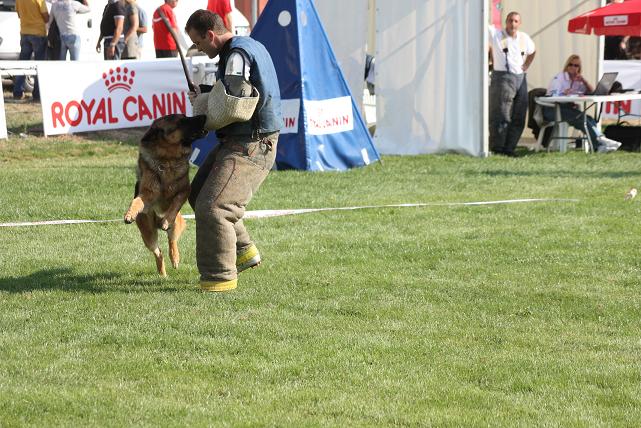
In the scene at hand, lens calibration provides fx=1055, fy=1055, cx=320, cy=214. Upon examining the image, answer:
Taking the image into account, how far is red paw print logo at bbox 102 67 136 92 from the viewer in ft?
51.5

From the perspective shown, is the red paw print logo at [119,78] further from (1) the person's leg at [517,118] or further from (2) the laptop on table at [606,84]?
(2) the laptop on table at [606,84]

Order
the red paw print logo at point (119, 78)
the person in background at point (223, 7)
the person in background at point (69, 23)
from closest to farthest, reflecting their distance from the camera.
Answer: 1. the red paw print logo at point (119, 78)
2. the person in background at point (223, 7)
3. the person in background at point (69, 23)

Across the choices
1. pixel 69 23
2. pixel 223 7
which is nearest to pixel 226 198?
pixel 223 7

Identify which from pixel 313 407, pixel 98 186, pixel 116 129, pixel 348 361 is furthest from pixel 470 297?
pixel 116 129

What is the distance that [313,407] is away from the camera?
4.63m

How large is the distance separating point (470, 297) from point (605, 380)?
1.81 meters

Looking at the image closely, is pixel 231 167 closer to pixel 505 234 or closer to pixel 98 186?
pixel 505 234

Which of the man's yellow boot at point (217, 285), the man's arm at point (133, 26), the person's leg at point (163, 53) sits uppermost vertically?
the man's arm at point (133, 26)

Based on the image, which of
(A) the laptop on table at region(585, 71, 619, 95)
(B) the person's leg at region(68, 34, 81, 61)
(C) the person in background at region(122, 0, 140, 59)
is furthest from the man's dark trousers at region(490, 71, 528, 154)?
(B) the person's leg at region(68, 34, 81, 61)

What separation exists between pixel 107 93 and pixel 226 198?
32.2ft

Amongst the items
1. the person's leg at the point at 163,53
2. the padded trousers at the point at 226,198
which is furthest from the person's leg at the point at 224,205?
the person's leg at the point at 163,53

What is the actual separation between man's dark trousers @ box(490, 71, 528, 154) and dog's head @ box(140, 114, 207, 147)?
31.7ft

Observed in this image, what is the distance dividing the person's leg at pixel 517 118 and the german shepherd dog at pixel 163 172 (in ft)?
31.7

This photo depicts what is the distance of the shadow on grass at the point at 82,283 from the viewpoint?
23.0 feet
